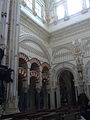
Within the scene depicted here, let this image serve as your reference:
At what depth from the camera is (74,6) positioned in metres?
13.7

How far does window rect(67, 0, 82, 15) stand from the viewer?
13344mm

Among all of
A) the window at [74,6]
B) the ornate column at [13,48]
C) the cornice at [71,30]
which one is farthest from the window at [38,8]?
the ornate column at [13,48]

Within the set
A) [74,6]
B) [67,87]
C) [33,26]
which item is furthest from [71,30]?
[67,87]

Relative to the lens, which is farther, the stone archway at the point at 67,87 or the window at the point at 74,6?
the stone archway at the point at 67,87

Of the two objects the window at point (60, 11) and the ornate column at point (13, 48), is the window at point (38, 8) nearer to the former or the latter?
the window at point (60, 11)

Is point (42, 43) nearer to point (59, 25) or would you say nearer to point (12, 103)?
point (59, 25)

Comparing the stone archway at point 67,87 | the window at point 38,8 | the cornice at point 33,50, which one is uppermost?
the window at point 38,8

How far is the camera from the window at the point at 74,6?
13344 millimetres

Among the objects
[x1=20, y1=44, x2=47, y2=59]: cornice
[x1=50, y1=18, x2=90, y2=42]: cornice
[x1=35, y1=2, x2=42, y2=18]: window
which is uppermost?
[x1=35, y1=2, x2=42, y2=18]: window

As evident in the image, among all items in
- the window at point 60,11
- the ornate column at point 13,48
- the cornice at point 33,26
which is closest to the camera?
the ornate column at point 13,48

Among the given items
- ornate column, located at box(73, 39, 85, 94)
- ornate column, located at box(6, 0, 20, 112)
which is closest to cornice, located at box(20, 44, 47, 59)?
ornate column, located at box(6, 0, 20, 112)

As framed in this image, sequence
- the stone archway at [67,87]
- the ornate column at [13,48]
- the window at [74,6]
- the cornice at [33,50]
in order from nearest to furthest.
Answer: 1. the ornate column at [13,48]
2. the cornice at [33,50]
3. the window at [74,6]
4. the stone archway at [67,87]

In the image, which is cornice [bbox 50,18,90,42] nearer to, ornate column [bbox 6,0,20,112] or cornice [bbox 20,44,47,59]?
cornice [bbox 20,44,47,59]

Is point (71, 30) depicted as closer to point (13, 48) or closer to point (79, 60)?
point (79, 60)
